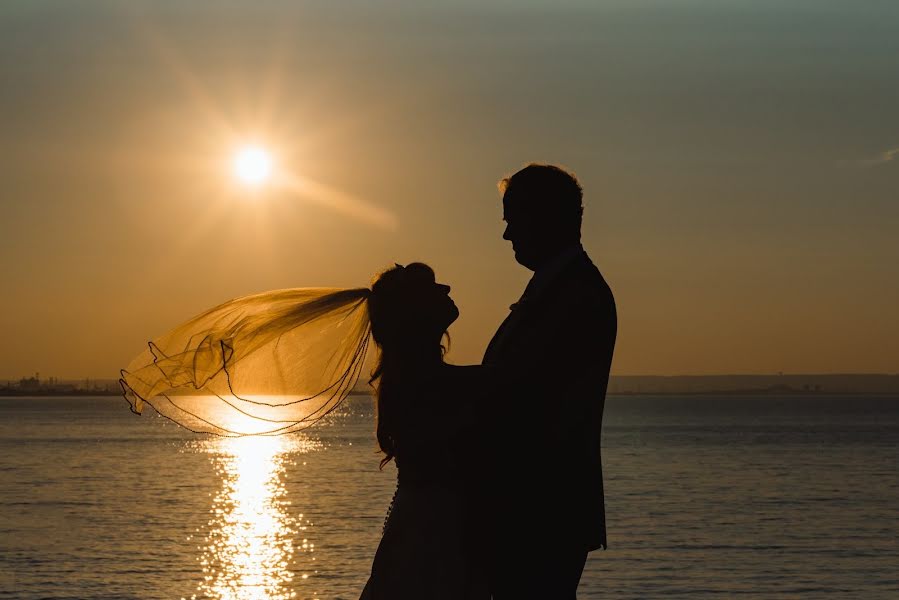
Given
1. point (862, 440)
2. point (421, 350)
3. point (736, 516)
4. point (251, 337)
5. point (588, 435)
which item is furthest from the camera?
point (862, 440)

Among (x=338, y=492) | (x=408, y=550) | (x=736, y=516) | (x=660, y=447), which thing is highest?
(x=660, y=447)

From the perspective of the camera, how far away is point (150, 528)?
130 ft

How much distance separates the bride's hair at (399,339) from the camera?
214 inches

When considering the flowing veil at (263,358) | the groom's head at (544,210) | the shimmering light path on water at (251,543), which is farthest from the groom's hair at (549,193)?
the shimmering light path on water at (251,543)

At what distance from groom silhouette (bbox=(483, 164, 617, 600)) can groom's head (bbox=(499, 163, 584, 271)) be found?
11 mm

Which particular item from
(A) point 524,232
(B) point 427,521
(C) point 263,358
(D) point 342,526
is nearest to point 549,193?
(A) point 524,232

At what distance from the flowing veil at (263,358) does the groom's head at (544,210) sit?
1613 millimetres

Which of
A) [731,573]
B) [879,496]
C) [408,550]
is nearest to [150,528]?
[731,573]

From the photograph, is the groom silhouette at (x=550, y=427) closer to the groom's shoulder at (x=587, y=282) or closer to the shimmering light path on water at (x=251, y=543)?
the groom's shoulder at (x=587, y=282)

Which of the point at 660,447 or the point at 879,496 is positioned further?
the point at 660,447

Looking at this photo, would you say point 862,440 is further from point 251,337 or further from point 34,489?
point 251,337

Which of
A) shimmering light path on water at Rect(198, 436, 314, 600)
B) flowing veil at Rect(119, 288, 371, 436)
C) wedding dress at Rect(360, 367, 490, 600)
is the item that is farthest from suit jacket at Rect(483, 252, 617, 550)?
shimmering light path on water at Rect(198, 436, 314, 600)

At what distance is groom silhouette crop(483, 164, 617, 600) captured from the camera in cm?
426

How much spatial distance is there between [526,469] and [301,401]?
7.50ft
